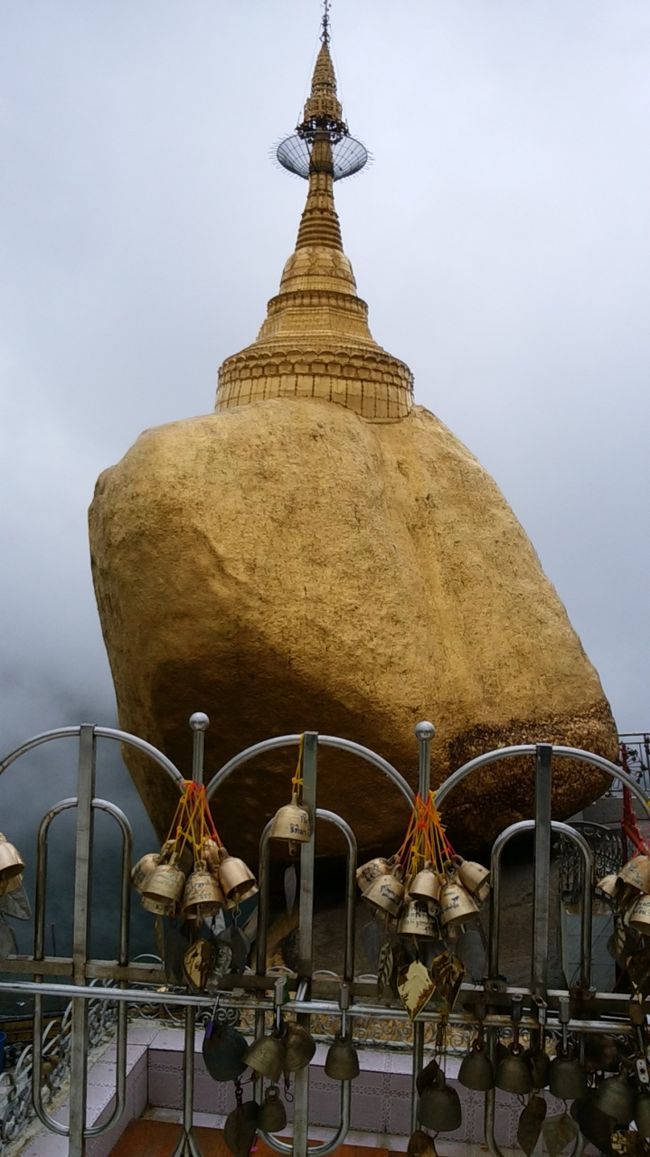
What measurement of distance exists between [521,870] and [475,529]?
2126 mm

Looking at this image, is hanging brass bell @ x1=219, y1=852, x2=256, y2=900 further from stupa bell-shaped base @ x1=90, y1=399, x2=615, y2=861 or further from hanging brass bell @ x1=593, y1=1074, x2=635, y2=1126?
stupa bell-shaped base @ x1=90, y1=399, x2=615, y2=861

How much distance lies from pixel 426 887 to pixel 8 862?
107 cm

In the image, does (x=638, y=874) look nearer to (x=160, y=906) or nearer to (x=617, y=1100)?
(x=617, y=1100)

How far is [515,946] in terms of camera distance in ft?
16.7

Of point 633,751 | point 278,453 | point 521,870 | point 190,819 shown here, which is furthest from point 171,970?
point 633,751

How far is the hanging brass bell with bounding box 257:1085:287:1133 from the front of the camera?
93.8 inches

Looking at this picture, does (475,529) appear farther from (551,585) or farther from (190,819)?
(190,819)

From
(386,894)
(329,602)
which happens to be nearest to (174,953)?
(386,894)

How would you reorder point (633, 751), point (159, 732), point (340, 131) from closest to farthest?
point (159, 732)
point (340, 131)
point (633, 751)

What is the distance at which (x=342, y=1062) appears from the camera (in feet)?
7.69

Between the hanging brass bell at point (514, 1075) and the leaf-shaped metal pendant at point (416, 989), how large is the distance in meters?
0.31

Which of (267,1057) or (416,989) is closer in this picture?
(416,989)

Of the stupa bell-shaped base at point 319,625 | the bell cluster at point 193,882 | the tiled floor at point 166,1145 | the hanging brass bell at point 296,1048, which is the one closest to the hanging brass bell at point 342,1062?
the hanging brass bell at point 296,1048

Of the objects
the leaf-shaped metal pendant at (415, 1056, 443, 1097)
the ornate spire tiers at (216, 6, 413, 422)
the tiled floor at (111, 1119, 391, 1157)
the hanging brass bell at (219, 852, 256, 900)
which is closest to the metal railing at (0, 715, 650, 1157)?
the leaf-shaped metal pendant at (415, 1056, 443, 1097)
